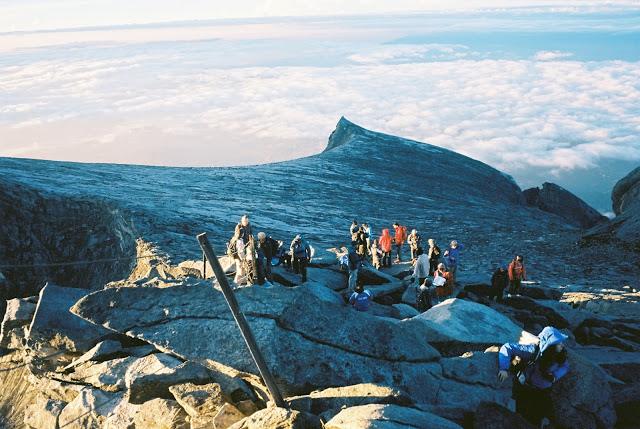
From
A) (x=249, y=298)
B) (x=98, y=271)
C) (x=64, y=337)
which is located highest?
(x=249, y=298)

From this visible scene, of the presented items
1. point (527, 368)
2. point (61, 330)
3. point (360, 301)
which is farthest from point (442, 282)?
point (61, 330)

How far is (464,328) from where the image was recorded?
13102mm

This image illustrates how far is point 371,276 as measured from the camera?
20688 millimetres

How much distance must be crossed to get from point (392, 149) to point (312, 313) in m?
64.7

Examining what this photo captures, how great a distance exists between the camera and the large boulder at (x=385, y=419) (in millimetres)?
7297

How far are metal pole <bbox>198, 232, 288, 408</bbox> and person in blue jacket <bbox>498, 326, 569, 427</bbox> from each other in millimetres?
3763

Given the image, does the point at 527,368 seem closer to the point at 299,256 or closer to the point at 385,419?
the point at 385,419

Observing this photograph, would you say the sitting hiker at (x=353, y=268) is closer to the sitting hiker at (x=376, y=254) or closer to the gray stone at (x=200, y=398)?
the sitting hiker at (x=376, y=254)

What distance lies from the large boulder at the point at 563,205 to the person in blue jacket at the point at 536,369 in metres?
60.5

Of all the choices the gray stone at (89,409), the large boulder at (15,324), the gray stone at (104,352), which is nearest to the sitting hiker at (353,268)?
the gray stone at (104,352)

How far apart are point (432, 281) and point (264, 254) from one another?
20.1 feet

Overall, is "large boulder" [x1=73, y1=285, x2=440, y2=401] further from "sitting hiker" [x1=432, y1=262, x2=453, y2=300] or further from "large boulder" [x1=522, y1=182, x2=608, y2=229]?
"large boulder" [x1=522, y1=182, x2=608, y2=229]

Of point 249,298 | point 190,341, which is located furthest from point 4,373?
point 249,298

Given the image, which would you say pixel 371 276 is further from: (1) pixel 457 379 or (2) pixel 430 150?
(2) pixel 430 150
